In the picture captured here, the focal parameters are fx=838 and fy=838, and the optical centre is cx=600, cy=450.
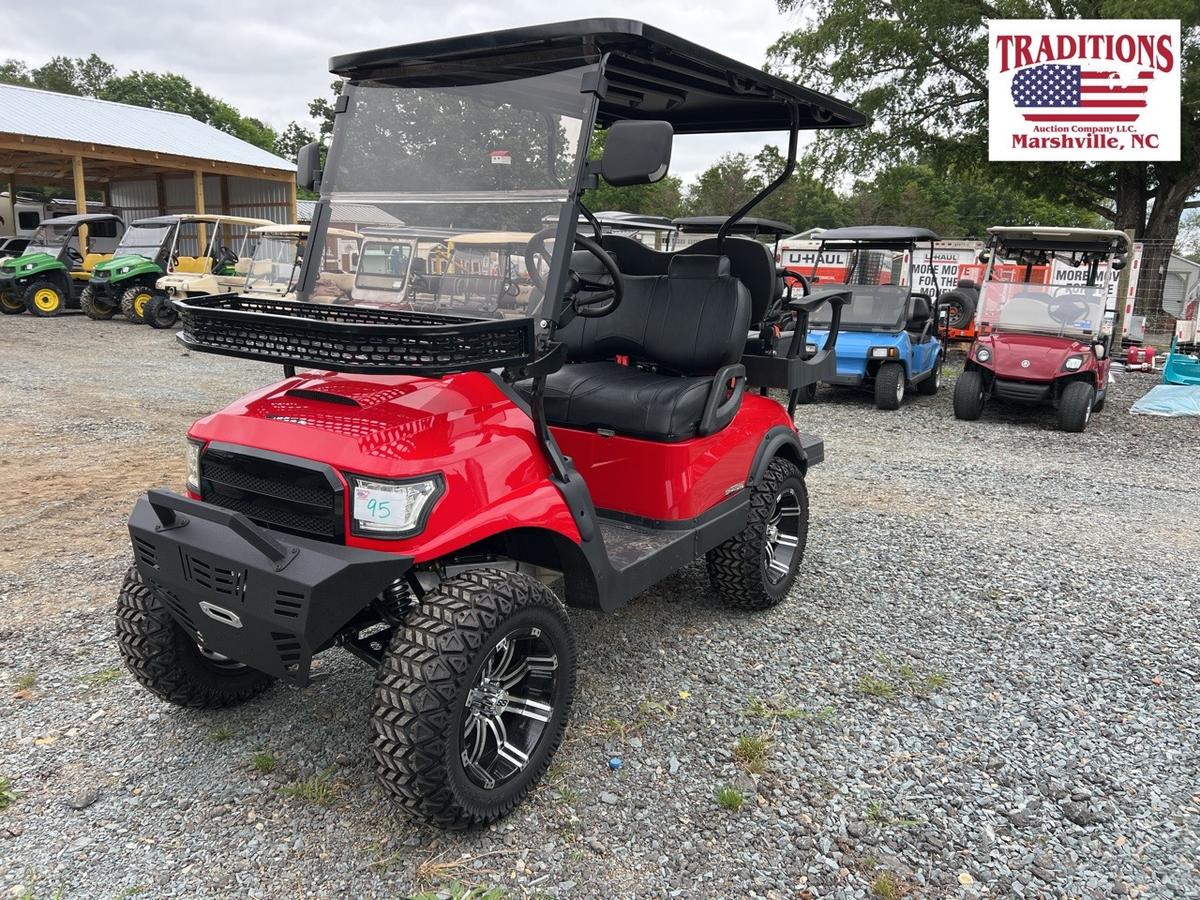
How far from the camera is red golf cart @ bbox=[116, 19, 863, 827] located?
214 centimetres

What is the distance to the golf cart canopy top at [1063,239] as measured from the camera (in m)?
8.32

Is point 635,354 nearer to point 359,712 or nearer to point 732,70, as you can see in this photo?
point 732,70

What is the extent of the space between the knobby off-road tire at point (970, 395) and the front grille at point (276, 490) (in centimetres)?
765

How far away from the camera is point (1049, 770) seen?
274 cm

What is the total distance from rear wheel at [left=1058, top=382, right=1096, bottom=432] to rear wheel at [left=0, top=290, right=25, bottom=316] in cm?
1726

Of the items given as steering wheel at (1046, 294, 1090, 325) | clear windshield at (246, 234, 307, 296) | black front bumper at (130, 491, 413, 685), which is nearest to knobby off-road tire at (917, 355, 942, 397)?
steering wheel at (1046, 294, 1090, 325)

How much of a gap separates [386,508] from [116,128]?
2417 cm

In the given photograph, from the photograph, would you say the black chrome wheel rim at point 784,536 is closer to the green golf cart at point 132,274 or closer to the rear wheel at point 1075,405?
the rear wheel at point 1075,405

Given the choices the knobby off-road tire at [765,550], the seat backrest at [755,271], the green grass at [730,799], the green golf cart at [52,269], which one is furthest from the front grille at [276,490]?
the green golf cart at [52,269]

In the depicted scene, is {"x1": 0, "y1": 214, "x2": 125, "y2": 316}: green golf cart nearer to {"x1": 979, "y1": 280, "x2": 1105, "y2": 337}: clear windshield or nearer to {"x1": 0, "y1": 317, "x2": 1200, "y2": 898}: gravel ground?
{"x1": 0, "y1": 317, "x2": 1200, "y2": 898}: gravel ground

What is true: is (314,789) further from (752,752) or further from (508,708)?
(752,752)

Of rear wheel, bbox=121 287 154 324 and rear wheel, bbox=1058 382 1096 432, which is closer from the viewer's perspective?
rear wheel, bbox=1058 382 1096 432

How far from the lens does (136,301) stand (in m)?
14.8

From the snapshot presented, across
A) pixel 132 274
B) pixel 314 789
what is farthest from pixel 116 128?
pixel 314 789
